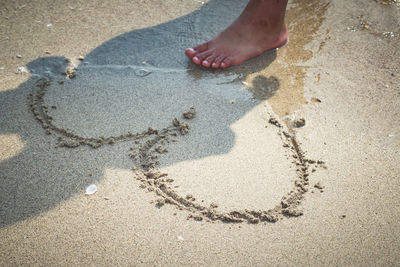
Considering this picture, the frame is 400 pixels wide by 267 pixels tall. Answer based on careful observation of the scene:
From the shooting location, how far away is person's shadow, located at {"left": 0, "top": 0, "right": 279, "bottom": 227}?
156cm

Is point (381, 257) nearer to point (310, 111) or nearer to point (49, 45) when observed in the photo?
point (310, 111)

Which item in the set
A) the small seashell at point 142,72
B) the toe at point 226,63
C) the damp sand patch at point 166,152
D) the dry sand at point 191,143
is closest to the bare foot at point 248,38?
the toe at point 226,63

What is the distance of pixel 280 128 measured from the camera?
189 cm

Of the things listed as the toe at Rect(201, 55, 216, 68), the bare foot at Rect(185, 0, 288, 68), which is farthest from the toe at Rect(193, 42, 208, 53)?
the toe at Rect(201, 55, 216, 68)

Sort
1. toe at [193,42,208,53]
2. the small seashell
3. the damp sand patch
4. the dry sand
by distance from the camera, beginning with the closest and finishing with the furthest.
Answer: the dry sand < the damp sand patch < the small seashell < toe at [193,42,208,53]

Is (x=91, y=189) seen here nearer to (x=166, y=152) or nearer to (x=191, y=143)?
(x=166, y=152)

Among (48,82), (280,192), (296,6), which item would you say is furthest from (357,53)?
(48,82)

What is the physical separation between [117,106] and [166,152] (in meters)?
0.54

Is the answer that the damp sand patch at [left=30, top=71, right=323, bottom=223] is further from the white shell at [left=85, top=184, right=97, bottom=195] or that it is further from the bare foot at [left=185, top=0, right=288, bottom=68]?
the bare foot at [left=185, top=0, right=288, bottom=68]

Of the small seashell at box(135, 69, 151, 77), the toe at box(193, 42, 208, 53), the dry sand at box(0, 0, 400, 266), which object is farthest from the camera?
the toe at box(193, 42, 208, 53)

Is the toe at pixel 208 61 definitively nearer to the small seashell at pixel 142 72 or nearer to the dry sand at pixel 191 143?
the dry sand at pixel 191 143

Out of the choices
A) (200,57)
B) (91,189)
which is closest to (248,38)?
(200,57)

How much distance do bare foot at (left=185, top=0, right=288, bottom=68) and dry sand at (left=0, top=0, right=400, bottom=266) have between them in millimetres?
106

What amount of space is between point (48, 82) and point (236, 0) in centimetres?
201
